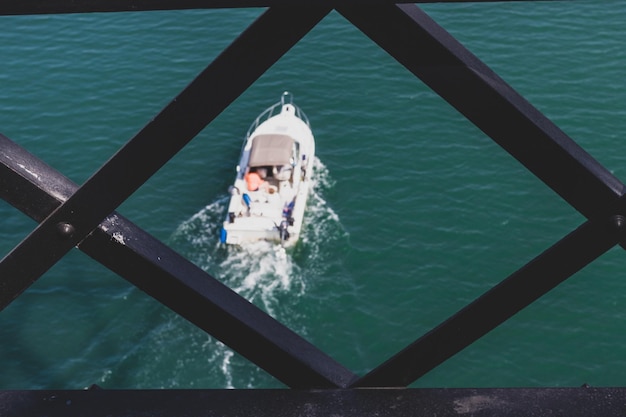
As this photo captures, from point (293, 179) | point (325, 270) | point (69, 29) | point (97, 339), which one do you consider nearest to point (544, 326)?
point (325, 270)

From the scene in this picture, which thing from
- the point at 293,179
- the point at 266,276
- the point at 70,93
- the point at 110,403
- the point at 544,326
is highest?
the point at 70,93

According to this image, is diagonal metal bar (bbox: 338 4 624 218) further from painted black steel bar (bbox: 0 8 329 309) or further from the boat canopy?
the boat canopy

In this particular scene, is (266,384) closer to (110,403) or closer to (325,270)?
(325,270)

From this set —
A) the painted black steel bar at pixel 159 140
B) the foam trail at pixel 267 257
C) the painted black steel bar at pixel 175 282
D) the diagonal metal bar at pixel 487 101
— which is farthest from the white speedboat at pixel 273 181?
the diagonal metal bar at pixel 487 101

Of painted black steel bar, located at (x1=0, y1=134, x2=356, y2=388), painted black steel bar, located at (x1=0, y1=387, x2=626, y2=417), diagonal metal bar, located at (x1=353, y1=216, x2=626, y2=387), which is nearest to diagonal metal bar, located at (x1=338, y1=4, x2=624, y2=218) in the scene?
diagonal metal bar, located at (x1=353, y1=216, x2=626, y2=387)

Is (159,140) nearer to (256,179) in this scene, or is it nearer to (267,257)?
(267,257)
